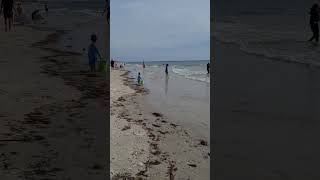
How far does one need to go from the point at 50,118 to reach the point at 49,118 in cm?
1

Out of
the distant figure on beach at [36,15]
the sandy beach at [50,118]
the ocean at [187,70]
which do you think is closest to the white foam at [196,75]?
the ocean at [187,70]

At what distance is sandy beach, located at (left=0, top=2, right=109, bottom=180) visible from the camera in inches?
170

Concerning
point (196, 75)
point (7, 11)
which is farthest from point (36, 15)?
point (196, 75)

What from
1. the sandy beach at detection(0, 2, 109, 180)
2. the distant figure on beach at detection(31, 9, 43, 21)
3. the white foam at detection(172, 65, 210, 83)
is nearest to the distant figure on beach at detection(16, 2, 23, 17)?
the distant figure on beach at detection(31, 9, 43, 21)

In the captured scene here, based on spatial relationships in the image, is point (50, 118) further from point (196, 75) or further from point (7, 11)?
point (196, 75)

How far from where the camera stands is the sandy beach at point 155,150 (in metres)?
5.02
